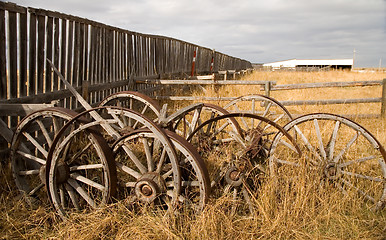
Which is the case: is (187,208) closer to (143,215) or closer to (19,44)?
(143,215)

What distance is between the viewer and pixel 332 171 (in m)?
3.18

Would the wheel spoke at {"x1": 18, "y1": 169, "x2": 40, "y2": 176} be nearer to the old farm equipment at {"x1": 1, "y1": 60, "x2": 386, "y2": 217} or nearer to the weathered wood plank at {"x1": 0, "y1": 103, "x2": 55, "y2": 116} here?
the old farm equipment at {"x1": 1, "y1": 60, "x2": 386, "y2": 217}

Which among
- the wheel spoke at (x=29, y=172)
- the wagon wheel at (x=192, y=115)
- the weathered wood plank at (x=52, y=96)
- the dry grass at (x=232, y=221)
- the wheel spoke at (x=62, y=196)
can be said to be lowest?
the dry grass at (x=232, y=221)

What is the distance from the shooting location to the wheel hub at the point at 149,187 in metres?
2.68

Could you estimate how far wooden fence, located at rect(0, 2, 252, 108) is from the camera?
3.62 metres

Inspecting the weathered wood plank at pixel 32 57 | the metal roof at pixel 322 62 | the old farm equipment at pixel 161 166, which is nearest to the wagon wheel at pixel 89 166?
the old farm equipment at pixel 161 166

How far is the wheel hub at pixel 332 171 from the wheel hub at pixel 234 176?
89cm

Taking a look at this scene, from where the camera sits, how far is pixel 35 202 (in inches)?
122

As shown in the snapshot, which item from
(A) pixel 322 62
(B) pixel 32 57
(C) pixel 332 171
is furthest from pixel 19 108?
(A) pixel 322 62

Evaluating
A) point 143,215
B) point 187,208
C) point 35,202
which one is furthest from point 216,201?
point 35,202

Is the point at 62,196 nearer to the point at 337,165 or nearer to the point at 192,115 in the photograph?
the point at 192,115

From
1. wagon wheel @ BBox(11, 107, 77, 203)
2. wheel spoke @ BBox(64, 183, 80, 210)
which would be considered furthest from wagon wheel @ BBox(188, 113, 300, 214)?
wagon wheel @ BBox(11, 107, 77, 203)

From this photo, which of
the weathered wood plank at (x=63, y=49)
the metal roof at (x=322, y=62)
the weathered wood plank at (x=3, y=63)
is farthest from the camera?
the metal roof at (x=322, y=62)

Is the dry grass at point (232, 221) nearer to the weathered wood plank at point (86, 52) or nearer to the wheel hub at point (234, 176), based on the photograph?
the wheel hub at point (234, 176)
